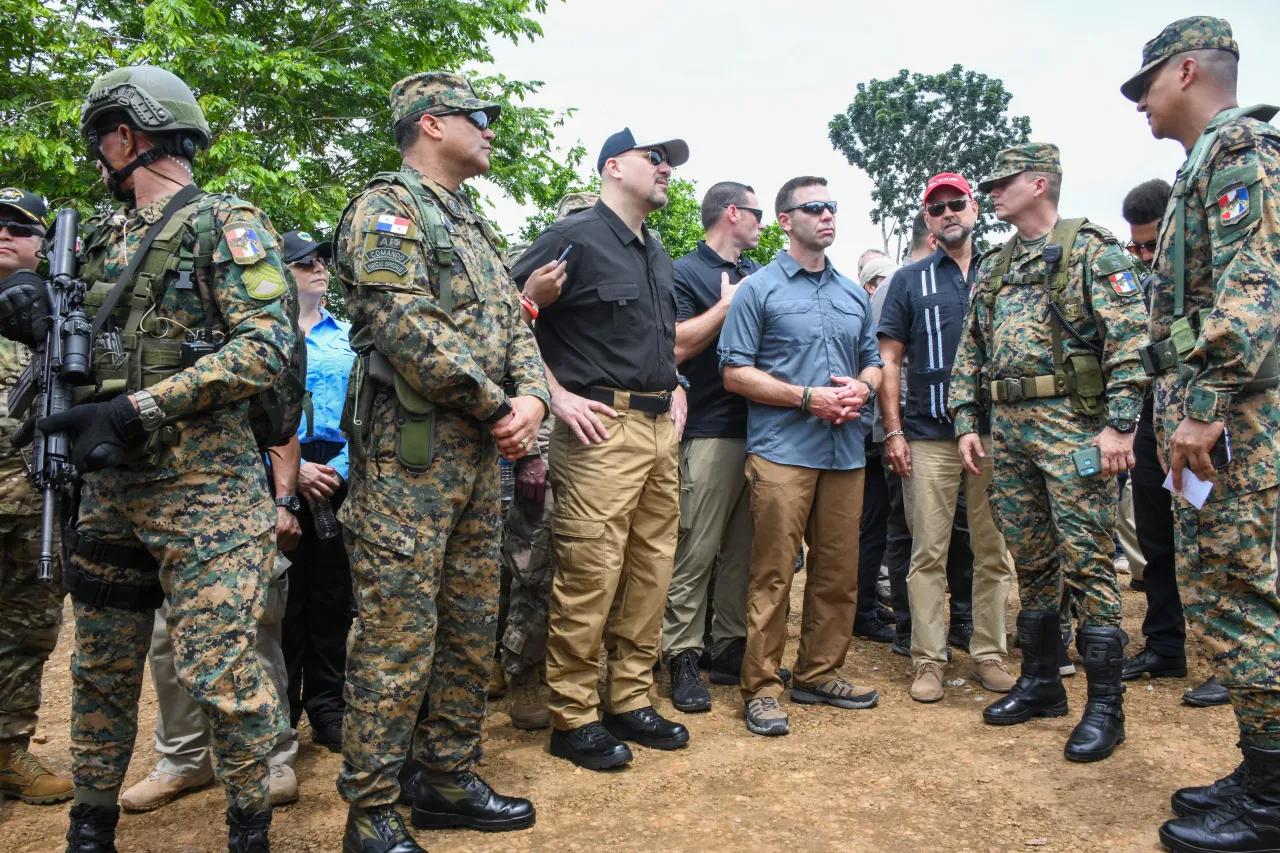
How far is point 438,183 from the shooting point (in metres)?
3.46

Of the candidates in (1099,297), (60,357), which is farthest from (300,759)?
(1099,297)

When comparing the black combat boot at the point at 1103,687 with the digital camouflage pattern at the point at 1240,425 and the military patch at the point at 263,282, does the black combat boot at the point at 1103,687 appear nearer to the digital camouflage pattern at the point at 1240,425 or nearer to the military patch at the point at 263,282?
the digital camouflage pattern at the point at 1240,425

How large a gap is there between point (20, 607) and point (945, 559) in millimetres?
4341

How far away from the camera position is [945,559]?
498 cm

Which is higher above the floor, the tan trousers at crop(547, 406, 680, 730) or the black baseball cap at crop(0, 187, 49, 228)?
the black baseball cap at crop(0, 187, 49, 228)

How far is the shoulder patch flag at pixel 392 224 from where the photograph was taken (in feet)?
10.2

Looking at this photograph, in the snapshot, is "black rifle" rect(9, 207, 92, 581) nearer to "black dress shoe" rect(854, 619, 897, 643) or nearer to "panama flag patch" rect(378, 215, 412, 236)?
"panama flag patch" rect(378, 215, 412, 236)

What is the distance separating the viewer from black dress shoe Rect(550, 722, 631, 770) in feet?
12.7

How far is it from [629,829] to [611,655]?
1.02 m

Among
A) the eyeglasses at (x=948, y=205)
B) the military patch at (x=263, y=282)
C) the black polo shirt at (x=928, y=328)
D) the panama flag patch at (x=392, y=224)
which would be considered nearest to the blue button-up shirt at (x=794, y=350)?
the black polo shirt at (x=928, y=328)

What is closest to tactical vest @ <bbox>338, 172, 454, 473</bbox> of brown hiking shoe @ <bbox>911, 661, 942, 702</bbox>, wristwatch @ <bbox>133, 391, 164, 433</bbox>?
wristwatch @ <bbox>133, 391, 164, 433</bbox>

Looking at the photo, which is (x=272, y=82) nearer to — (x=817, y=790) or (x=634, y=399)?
(x=634, y=399)

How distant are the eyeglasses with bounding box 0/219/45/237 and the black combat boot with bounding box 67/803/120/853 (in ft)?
8.00

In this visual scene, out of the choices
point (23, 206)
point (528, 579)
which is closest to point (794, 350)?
point (528, 579)
